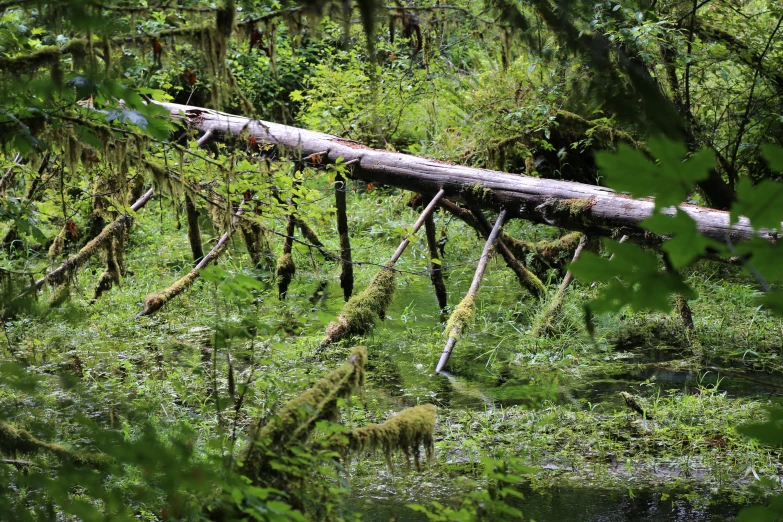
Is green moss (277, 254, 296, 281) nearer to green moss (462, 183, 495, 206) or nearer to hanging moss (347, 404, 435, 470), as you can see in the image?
green moss (462, 183, 495, 206)

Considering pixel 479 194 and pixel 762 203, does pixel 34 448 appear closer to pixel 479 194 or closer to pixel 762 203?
pixel 762 203

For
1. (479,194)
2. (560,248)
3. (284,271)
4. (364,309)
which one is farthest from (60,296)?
(560,248)

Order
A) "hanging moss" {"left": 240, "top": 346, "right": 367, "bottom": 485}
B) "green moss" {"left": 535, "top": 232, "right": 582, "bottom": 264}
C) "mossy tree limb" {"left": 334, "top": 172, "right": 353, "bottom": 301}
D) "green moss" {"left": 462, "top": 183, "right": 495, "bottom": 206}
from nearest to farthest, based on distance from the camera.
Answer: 1. "hanging moss" {"left": 240, "top": 346, "right": 367, "bottom": 485}
2. "green moss" {"left": 462, "top": 183, "right": 495, "bottom": 206}
3. "mossy tree limb" {"left": 334, "top": 172, "right": 353, "bottom": 301}
4. "green moss" {"left": 535, "top": 232, "right": 582, "bottom": 264}

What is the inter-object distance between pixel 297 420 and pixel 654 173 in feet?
5.75

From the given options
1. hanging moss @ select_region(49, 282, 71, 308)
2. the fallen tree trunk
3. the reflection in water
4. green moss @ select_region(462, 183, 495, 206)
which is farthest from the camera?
green moss @ select_region(462, 183, 495, 206)

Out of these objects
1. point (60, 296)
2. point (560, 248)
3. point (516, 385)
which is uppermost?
point (60, 296)

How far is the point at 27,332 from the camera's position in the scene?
19.9ft

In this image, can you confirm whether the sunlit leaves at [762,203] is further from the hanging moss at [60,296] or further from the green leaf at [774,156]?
the hanging moss at [60,296]

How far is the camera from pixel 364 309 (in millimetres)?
5977

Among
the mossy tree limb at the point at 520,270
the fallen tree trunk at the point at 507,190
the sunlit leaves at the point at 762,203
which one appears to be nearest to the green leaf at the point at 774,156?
the sunlit leaves at the point at 762,203

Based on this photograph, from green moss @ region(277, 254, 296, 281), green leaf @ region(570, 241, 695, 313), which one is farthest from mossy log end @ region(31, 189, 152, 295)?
green leaf @ region(570, 241, 695, 313)

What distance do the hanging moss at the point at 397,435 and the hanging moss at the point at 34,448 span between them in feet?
2.87

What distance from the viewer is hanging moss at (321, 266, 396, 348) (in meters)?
5.98

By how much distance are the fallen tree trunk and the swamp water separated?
1.03m
